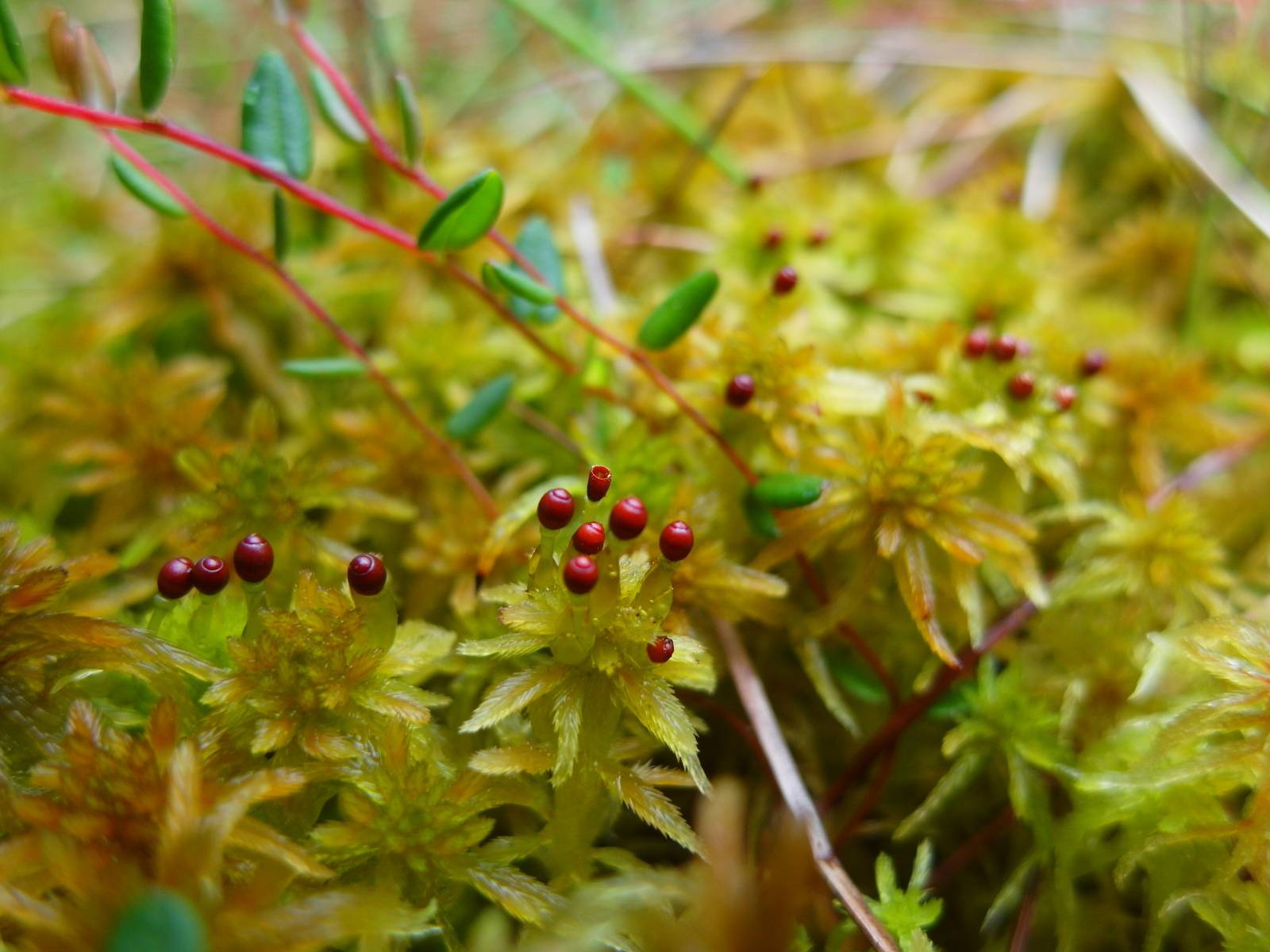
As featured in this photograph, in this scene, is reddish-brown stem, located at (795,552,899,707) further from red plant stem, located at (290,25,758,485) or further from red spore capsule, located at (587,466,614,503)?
red spore capsule, located at (587,466,614,503)

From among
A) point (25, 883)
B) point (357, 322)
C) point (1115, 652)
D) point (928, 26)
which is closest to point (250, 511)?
point (25, 883)

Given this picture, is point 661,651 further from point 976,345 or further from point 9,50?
point 9,50

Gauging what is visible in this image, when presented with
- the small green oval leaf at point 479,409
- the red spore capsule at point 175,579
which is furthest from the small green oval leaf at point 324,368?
the red spore capsule at point 175,579

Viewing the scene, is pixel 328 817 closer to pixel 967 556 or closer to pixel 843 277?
pixel 967 556

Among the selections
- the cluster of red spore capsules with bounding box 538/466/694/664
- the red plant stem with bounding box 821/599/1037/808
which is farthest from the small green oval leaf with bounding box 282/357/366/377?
the red plant stem with bounding box 821/599/1037/808

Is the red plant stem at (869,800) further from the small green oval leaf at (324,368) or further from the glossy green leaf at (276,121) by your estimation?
the glossy green leaf at (276,121)

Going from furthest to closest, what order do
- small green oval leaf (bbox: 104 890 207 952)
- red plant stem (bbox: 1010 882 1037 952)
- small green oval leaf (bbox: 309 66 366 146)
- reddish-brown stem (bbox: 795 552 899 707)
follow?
small green oval leaf (bbox: 309 66 366 146) < reddish-brown stem (bbox: 795 552 899 707) < red plant stem (bbox: 1010 882 1037 952) < small green oval leaf (bbox: 104 890 207 952)

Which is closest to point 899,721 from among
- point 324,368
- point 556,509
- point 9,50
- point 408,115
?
point 556,509
